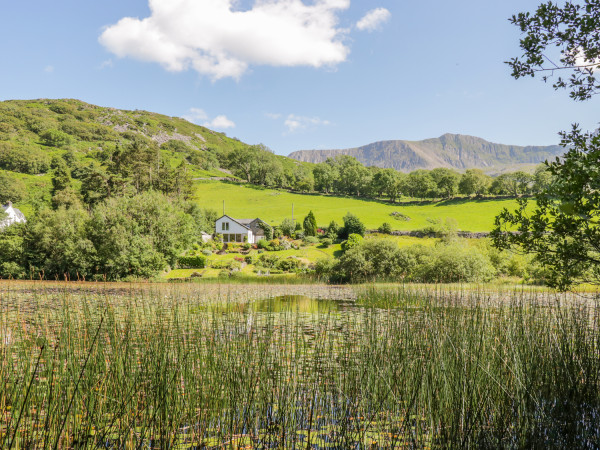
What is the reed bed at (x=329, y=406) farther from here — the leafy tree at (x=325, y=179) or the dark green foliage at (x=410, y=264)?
the leafy tree at (x=325, y=179)

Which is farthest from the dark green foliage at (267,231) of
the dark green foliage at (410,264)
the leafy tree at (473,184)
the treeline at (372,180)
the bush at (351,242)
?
the leafy tree at (473,184)

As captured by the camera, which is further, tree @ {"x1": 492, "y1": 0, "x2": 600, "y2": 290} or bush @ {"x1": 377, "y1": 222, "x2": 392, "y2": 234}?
bush @ {"x1": 377, "y1": 222, "x2": 392, "y2": 234}

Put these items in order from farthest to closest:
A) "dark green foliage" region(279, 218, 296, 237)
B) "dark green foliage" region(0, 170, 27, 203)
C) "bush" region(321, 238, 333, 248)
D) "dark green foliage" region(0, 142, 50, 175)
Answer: "dark green foliage" region(0, 142, 50, 175)
"dark green foliage" region(0, 170, 27, 203)
"dark green foliage" region(279, 218, 296, 237)
"bush" region(321, 238, 333, 248)

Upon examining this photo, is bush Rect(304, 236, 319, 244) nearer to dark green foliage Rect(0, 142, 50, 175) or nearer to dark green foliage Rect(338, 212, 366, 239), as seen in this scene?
dark green foliage Rect(338, 212, 366, 239)

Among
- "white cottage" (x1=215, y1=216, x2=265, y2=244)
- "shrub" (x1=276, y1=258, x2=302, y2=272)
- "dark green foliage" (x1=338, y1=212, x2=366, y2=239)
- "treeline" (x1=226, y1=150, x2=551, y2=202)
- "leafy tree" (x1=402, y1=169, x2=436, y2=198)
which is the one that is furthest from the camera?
"leafy tree" (x1=402, y1=169, x2=436, y2=198)

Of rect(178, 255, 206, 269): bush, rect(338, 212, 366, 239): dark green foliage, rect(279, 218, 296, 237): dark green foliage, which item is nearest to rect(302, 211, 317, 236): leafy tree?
rect(279, 218, 296, 237): dark green foliage

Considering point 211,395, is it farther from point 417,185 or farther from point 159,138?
point 159,138

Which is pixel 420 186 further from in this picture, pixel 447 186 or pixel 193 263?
pixel 193 263

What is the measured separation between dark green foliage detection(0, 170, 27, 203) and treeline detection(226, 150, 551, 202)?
4760 cm

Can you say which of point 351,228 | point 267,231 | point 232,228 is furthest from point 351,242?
point 232,228

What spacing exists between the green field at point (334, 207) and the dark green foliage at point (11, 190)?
27585 millimetres

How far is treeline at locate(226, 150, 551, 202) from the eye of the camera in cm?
7256

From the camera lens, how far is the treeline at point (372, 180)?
7256 centimetres

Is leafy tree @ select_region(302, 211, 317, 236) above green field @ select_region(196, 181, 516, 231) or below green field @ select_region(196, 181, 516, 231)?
below
